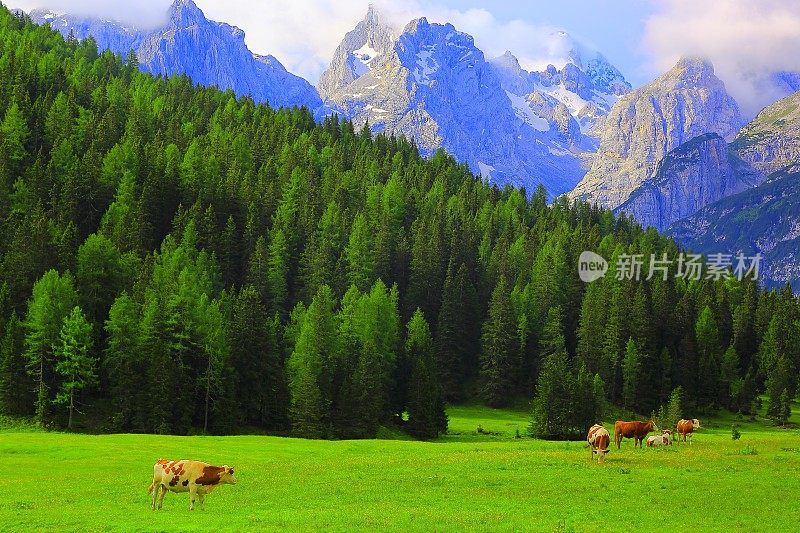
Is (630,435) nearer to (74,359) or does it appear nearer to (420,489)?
(420,489)

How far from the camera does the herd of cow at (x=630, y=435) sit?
48.0 meters

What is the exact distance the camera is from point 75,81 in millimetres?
187125

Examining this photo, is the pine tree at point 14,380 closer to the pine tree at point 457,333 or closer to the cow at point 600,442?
the cow at point 600,442

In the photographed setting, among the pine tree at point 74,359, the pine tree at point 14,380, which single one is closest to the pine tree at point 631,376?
the pine tree at point 74,359

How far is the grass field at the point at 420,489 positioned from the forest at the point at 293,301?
2821 cm

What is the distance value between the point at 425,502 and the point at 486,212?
153 metres

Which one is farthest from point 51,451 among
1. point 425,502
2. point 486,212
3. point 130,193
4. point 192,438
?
point 486,212

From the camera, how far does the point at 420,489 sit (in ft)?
133

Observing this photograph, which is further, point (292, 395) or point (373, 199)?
point (373, 199)

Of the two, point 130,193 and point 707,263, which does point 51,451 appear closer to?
point 130,193

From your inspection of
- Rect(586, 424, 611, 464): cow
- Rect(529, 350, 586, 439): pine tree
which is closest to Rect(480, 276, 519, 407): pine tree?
Rect(529, 350, 586, 439): pine tree

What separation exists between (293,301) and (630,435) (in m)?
93.3

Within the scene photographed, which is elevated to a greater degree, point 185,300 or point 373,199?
point 373,199

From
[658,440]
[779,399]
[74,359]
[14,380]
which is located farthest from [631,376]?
[14,380]
